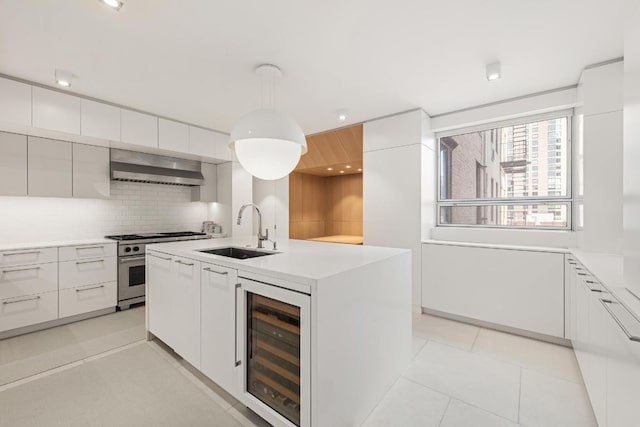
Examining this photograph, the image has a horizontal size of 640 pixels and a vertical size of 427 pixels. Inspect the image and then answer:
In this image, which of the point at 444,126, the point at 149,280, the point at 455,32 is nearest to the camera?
the point at 455,32

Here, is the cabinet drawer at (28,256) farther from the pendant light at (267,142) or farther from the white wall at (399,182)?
the white wall at (399,182)

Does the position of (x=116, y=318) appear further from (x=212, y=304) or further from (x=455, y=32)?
(x=455, y=32)

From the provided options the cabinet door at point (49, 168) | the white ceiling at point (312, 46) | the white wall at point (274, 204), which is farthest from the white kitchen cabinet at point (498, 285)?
the cabinet door at point (49, 168)

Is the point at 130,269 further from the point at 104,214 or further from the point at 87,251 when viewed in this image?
the point at 104,214

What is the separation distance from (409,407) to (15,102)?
4.18 metres

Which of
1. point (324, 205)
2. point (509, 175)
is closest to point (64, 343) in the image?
point (324, 205)

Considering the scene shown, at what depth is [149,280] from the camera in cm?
259

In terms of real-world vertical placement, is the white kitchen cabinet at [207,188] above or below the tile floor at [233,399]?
above

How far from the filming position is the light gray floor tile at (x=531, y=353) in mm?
2213

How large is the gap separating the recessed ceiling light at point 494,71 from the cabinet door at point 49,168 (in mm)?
4459

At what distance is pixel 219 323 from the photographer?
1.83 m

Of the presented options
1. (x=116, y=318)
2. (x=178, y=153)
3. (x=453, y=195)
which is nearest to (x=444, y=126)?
(x=453, y=195)

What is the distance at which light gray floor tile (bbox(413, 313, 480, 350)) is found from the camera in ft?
8.93

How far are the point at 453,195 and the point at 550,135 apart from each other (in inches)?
45.8
